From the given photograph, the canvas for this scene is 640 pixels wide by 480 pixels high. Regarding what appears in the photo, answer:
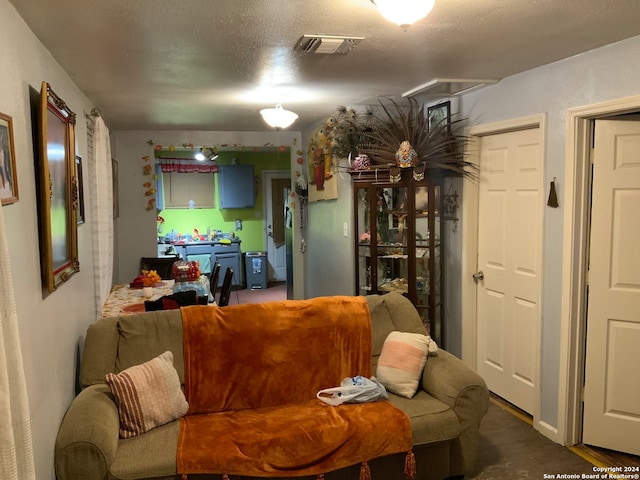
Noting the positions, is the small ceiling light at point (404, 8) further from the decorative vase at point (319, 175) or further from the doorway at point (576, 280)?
the decorative vase at point (319, 175)

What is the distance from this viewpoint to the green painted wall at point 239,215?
8367 mm

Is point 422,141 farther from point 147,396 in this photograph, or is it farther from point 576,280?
point 147,396

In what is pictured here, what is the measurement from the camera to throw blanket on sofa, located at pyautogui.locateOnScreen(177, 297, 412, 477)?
2.33 m

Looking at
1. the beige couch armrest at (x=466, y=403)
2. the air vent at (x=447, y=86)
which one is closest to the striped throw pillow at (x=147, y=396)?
the beige couch armrest at (x=466, y=403)

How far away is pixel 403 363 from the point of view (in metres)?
2.85

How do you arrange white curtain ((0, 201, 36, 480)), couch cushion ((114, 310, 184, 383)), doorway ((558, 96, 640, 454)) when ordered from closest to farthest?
white curtain ((0, 201, 36, 480)) < couch cushion ((114, 310, 184, 383)) < doorway ((558, 96, 640, 454))

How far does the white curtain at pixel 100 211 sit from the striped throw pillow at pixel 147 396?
1199 mm

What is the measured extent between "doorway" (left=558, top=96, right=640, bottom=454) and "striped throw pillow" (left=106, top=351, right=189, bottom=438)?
2143mm

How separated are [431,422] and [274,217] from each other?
6.27 m

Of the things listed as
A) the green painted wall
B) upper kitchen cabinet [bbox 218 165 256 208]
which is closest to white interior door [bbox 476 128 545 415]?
upper kitchen cabinet [bbox 218 165 256 208]

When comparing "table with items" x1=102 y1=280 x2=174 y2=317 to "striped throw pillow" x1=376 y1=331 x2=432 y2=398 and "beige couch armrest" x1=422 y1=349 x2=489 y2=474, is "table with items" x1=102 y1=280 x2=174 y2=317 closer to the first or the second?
"striped throw pillow" x1=376 y1=331 x2=432 y2=398

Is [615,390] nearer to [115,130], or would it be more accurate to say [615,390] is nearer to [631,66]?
[631,66]

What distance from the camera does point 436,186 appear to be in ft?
13.4

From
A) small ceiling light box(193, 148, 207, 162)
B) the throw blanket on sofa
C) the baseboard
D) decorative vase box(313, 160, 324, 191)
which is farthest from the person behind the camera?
small ceiling light box(193, 148, 207, 162)
